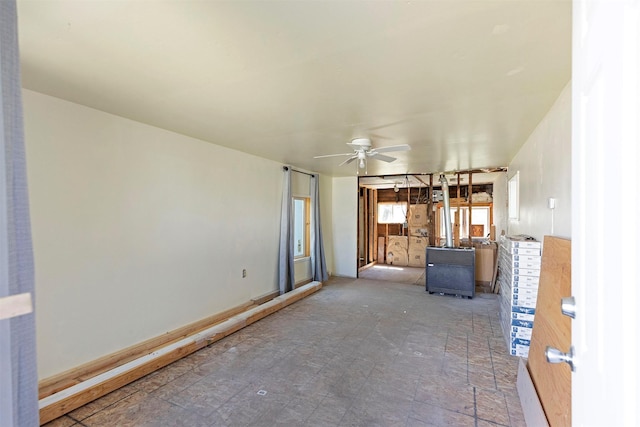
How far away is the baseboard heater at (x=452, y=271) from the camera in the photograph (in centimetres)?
516

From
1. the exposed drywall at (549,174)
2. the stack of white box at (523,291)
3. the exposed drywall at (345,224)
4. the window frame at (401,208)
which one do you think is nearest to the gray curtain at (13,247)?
the exposed drywall at (549,174)

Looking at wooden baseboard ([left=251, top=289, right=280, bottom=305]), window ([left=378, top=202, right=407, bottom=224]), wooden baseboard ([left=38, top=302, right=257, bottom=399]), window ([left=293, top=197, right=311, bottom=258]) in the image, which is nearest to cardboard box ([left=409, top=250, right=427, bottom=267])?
window ([left=378, top=202, right=407, bottom=224])

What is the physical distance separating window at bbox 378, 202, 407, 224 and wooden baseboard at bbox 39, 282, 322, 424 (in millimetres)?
6322

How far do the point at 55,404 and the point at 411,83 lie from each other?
3.32 metres

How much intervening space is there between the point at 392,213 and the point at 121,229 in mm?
7870

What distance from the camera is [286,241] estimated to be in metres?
5.20

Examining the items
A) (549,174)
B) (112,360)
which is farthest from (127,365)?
(549,174)

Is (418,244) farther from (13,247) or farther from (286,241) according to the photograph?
(13,247)

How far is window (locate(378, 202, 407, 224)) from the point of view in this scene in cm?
934

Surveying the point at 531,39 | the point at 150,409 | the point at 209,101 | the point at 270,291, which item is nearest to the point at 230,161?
the point at 209,101

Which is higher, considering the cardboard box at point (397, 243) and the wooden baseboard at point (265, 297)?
the cardboard box at point (397, 243)

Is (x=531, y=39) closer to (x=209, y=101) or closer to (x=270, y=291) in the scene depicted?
(x=209, y=101)

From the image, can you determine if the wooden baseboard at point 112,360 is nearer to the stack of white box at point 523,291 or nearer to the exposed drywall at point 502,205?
the stack of white box at point 523,291

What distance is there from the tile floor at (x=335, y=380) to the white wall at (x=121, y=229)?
0.63 meters
